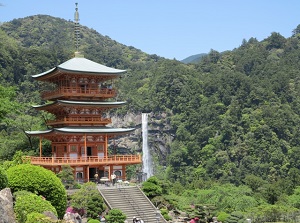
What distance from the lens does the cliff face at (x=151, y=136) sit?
257 ft

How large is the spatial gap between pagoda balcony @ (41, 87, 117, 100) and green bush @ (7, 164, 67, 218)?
12240mm

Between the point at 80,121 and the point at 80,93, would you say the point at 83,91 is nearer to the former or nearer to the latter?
the point at 80,93

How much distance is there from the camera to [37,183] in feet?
67.8

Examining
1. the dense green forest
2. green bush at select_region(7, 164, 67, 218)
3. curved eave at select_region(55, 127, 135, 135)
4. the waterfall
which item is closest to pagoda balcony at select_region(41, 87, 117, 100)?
curved eave at select_region(55, 127, 135, 135)

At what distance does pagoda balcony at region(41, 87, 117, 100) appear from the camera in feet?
108

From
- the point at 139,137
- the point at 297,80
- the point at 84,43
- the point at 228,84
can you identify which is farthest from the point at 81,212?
the point at 84,43

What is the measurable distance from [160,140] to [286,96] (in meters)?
21.2

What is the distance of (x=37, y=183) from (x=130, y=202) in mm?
7870

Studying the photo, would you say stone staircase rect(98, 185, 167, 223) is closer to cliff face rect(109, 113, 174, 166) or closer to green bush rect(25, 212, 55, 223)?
green bush rect(25, 212, 55, 223)

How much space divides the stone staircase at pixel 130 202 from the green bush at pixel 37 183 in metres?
5.44

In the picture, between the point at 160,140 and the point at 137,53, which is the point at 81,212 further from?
the point at 137,53

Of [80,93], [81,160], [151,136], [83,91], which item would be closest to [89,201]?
[81,160]

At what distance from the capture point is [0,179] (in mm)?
17953

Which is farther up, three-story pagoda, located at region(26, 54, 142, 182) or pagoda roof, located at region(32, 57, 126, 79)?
pagoda roof, located at region(32, 57, 126, 79)
